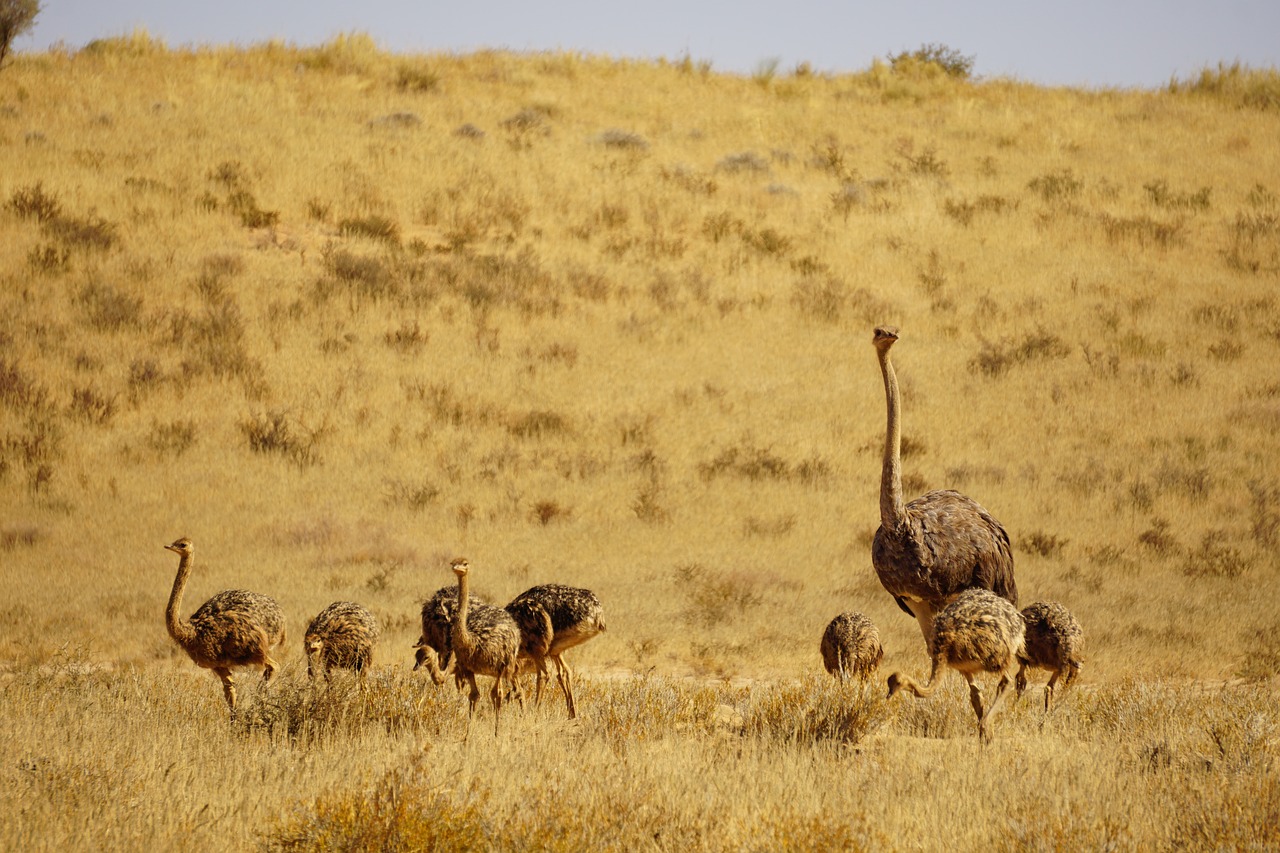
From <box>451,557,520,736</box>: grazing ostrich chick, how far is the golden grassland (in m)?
0.28

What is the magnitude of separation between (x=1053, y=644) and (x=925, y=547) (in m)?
1.40

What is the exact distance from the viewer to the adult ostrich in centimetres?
845

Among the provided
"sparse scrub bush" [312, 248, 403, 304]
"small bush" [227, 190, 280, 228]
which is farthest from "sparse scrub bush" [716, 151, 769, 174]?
"small bush" [227, 190, 280, 228]

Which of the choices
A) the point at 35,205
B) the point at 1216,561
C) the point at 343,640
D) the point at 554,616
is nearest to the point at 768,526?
the point at 1216,561

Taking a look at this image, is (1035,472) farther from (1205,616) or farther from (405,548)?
(405,548)

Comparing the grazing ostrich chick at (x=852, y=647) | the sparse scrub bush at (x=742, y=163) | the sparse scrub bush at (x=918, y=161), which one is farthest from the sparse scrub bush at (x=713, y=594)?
the sparse scrub bush at (x=918, y=161)

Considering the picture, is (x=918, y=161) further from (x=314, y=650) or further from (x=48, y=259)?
(x=314, y=650)

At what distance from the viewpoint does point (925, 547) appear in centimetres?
849

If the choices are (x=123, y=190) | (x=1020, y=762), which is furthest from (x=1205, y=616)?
(x=123, y=190)

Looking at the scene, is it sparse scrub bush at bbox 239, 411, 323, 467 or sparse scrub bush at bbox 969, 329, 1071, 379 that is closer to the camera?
sparse scrub bush at bbox 239, 411, 323, 467

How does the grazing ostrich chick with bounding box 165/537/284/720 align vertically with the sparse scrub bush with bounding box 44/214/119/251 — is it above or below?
below

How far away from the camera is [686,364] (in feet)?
65.5

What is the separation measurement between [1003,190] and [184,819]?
24.8 meters

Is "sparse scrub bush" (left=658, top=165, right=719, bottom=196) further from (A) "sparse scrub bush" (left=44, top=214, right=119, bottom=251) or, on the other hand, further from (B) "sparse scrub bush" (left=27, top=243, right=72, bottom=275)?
(B) "sparse scrub bush" (left=27, top=243, right=72, bottom=275)
